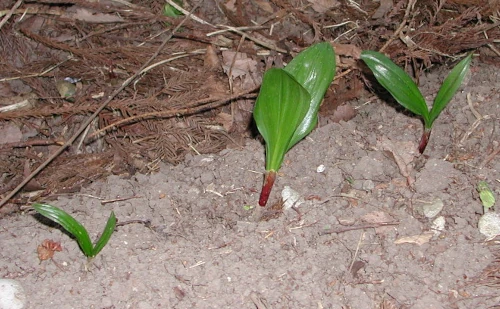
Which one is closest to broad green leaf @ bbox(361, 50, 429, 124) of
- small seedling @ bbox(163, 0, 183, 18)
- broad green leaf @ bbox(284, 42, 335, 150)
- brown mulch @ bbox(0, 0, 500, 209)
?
broad green leaf @ bbox(284, 42, 335, 150)

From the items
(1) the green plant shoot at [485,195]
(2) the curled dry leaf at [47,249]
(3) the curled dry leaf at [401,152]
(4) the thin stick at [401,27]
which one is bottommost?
(2) the curled dry leaf at [47,249]

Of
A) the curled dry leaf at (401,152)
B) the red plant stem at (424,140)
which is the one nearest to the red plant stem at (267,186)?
the curled dry leaf at (401,152)

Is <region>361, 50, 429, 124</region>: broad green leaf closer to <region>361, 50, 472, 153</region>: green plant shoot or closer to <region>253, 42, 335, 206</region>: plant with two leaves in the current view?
<region>361, 50, 472, 153</region>: green plant shoot

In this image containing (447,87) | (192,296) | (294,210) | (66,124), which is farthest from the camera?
(66,124)

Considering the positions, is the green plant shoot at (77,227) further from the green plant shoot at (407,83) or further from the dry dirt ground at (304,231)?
the green plant shoot at (407,83)

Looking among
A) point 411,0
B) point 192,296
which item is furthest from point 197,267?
point 411,0

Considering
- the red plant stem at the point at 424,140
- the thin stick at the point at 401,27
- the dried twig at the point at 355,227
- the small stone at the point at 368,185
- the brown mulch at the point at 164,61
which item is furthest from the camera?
the thin stick at the point at 401,27

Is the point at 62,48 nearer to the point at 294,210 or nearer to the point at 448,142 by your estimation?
the point at 294,210
